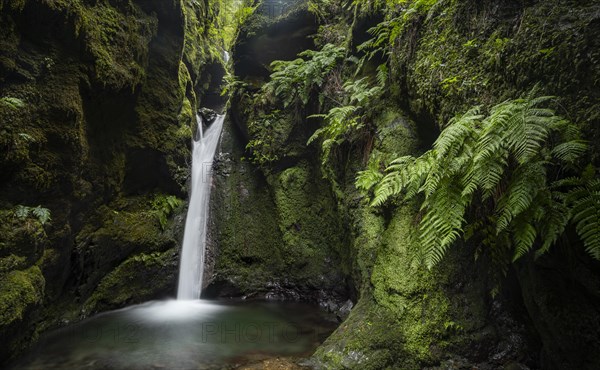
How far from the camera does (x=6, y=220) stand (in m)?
4.11

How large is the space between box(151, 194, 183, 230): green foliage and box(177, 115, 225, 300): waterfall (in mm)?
508

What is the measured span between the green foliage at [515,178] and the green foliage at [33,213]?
15.5ft

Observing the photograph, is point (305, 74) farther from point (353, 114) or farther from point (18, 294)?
point (18, 294)

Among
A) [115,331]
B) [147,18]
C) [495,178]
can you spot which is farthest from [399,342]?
[147,18]

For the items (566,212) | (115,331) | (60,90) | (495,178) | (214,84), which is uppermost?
(214,84)

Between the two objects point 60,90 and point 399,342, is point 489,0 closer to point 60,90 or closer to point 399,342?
point 399,342

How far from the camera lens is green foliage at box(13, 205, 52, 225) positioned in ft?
14.0

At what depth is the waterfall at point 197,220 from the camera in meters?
7.41

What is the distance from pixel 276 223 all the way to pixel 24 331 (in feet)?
15.9

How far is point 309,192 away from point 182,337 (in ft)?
13.2

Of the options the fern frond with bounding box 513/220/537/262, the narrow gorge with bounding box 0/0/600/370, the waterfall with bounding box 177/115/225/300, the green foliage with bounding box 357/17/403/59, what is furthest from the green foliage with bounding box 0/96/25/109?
the fern frond with bounding box 513/220/537/262

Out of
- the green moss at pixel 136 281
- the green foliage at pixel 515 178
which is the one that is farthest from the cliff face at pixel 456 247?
the green moss at pixel 136 281

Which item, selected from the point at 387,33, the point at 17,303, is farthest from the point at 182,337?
the point at 387,33

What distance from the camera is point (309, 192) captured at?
7.77 meters
